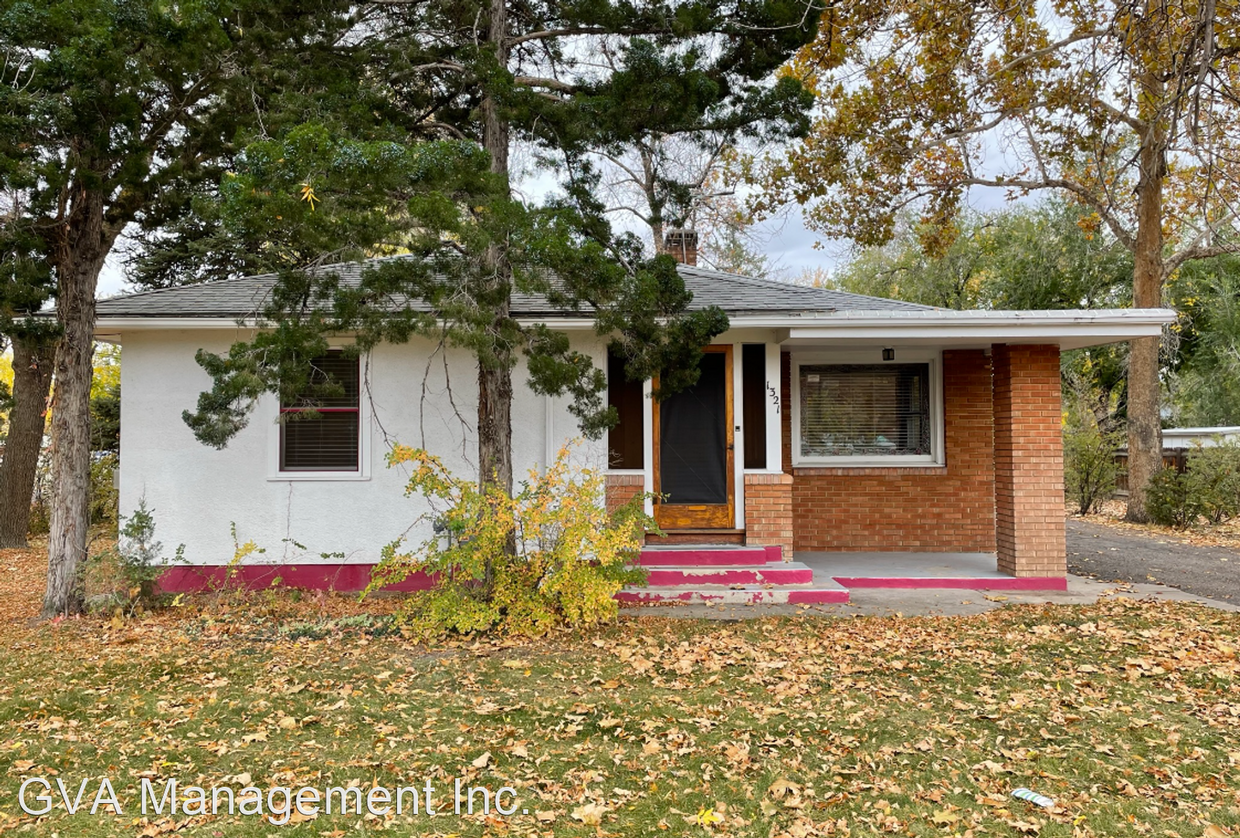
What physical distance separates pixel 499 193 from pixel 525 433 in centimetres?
337

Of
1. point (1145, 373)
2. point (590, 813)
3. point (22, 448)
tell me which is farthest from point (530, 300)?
point (1145, 373)

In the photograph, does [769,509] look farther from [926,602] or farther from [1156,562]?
[1156,562]

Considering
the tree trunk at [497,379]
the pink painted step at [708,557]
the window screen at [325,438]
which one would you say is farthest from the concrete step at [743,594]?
the window screen at [325,438]

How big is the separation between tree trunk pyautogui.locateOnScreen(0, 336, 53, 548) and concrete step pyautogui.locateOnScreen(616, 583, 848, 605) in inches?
466

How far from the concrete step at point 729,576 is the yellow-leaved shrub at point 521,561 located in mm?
1429

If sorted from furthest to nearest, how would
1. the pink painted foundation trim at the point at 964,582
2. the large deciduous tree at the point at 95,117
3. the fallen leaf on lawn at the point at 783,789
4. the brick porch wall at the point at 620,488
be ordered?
the brick porch wall at the point at 620,488, the pink painted foundation trim at the point at 964,582, the large deciduous tree at the point at 95,117, the fallen leaf on lawn at the point at 783,789

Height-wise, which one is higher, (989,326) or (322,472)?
(989,326)

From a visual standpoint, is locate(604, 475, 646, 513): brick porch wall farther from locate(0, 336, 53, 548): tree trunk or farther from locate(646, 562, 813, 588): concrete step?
locate(0, 336, 53, 548): tree trunk

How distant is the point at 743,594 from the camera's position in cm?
805

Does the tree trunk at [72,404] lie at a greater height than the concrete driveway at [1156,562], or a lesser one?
greater

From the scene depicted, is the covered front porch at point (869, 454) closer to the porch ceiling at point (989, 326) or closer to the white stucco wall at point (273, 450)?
the porch ceiling at point (989, 326)

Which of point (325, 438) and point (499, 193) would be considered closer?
point (499, 193)

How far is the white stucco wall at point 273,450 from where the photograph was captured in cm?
859

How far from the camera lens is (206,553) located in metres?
8.65
